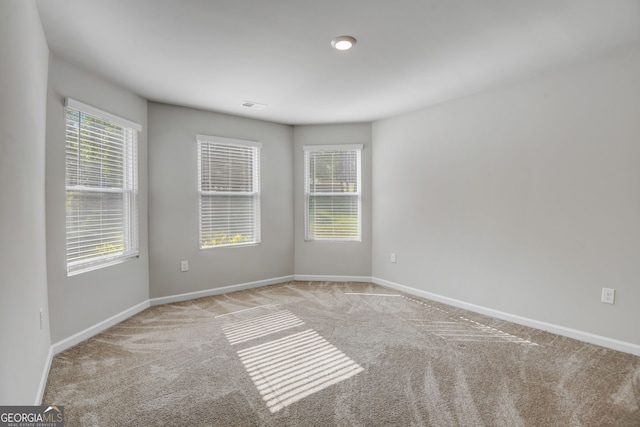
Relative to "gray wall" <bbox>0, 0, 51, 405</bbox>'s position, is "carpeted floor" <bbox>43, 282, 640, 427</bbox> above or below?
below

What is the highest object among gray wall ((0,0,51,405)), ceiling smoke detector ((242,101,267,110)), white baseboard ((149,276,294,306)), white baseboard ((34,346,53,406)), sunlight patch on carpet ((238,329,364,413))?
ceiling smoke detector ((242,101,267,110))

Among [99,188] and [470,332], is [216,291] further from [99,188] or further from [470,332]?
[470,332]

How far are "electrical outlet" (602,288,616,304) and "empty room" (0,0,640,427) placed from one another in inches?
0.7

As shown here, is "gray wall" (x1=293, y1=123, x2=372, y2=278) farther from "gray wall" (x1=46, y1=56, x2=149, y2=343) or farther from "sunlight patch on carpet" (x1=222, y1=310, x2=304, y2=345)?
"gray wall" (x1=46, y1=56, x2=149, y2=343)

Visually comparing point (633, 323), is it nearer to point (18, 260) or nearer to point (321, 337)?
point (321, 337)

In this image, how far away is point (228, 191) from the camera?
14.7 ft

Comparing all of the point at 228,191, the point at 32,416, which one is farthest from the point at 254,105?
the point at 32,416

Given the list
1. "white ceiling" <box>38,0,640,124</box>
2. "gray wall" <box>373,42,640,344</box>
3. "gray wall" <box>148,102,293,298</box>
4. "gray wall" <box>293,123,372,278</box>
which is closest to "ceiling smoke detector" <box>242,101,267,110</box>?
"white ceiling" <box>38,0,640,124</box>

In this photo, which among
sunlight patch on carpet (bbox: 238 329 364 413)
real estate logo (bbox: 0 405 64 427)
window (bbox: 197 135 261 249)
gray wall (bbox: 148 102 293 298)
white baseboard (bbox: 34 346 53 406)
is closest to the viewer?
real estate logo (bbox: 0 405 64 427)

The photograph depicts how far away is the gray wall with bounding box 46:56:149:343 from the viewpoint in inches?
104

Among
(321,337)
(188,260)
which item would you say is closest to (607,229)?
(321,337)

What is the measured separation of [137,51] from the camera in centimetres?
260

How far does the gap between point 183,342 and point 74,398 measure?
896 millimetres

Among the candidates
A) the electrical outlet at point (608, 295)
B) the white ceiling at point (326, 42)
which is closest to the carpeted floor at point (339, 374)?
the electrical outlet at point (608, 295)
